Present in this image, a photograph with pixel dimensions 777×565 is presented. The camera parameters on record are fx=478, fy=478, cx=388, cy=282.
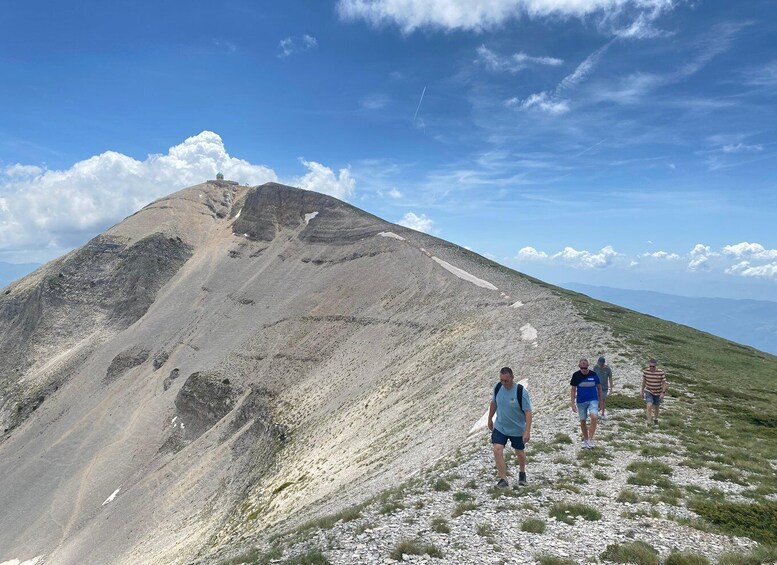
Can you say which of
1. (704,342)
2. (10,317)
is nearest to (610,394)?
(704,342)

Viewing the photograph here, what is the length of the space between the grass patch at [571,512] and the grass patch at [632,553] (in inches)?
60.5

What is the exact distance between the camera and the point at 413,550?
36.8 feet

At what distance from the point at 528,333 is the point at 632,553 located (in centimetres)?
3292

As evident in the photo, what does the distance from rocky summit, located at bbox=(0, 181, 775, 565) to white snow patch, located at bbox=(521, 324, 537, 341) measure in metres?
0.28

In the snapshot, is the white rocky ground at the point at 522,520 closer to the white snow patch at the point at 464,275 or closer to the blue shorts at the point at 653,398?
the blue shorts at the point at 653,398

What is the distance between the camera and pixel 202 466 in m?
55.1

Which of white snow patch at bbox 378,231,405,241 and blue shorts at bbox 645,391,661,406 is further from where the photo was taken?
white snow patch at bbox 378,231,405,241

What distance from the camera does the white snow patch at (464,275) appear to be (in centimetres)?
6575

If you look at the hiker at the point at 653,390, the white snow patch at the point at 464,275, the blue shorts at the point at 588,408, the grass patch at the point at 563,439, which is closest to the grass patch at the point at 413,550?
the blue shorts at the point at 588,408

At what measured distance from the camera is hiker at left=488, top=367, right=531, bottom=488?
14.1 m

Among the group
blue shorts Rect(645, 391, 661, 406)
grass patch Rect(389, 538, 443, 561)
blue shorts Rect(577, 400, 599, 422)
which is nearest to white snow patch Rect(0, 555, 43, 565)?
grass patch Rect(389, 538, 443, 561)

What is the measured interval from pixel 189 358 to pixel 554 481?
7918 centimetres

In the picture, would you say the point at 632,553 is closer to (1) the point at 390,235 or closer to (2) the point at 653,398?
(2) the point at 653,398

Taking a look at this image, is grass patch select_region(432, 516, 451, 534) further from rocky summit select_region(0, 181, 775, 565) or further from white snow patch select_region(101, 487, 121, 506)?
white snow patch select_region(101, 487, 121, 506)
